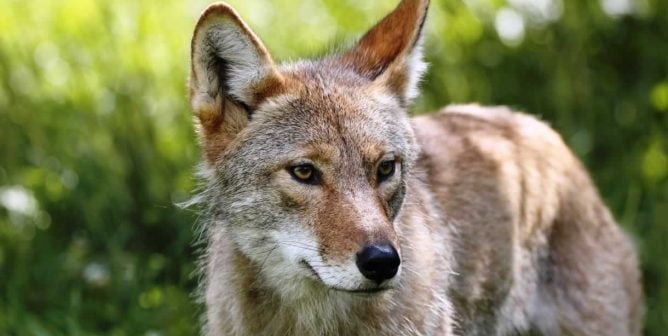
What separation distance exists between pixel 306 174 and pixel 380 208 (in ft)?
1.07

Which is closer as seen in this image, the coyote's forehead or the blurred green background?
the coyote's forehead

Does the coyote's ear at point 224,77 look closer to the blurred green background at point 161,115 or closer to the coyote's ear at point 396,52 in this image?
the coyote's ear at point 396,52

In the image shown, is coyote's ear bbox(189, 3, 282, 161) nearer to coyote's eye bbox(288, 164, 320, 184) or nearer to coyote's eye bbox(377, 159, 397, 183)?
coyote's eye bbox(288, 164, 320, 184)

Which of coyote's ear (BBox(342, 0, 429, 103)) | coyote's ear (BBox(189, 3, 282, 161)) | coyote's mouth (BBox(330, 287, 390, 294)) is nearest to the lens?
coyote's mouth (BBox(330, 287, 390, 294))

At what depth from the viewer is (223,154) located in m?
5.41

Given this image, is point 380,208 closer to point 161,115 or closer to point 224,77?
point 224,77

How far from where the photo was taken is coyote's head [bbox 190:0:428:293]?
493 centimetres

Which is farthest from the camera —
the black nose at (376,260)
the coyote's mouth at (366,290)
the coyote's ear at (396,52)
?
the coyote's ear at (396,52)

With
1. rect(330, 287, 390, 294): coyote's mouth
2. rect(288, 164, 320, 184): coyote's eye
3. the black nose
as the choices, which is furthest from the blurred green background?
the black nose

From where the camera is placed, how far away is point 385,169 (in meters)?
5.26

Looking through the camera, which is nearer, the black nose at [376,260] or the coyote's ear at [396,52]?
the black nose at [376,260]

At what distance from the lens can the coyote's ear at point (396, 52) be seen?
568 cm

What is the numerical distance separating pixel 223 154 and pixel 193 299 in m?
1.75

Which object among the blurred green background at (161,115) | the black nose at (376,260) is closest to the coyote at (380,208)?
the black nose at (376,260)
